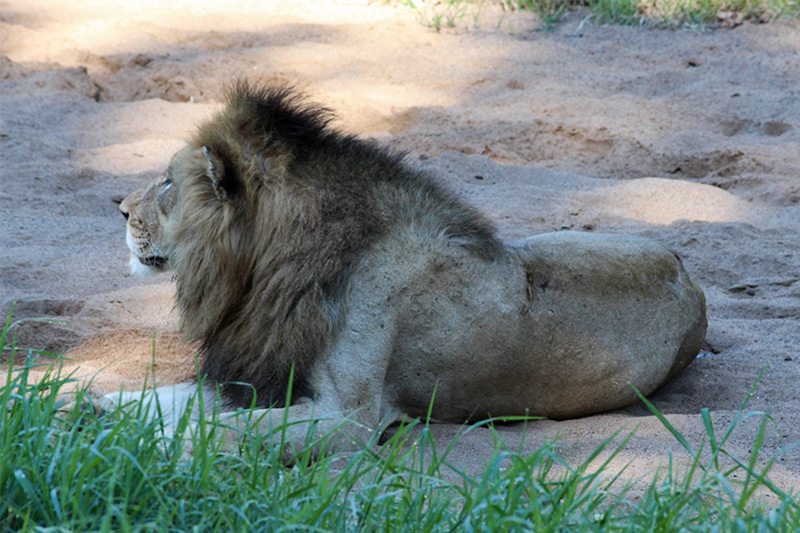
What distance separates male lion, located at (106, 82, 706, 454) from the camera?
2.65 meters

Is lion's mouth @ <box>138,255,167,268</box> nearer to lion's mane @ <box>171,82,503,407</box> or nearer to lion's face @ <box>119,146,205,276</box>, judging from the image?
lion's face @ <box>119,146,205,276</box>

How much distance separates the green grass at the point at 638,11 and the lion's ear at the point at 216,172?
5.68m

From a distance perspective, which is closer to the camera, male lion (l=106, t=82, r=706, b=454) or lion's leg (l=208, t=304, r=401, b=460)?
lion's leg (l=208, t=304, r=401, b=460)

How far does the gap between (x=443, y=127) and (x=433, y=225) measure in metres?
3.38

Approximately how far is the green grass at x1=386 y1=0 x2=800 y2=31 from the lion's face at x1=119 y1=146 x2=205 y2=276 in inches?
219

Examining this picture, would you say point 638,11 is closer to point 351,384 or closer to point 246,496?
point 351,384

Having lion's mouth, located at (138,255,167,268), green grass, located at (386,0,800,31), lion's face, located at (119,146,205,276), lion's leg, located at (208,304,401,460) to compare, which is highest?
green grass, located at (386,0,800,31)

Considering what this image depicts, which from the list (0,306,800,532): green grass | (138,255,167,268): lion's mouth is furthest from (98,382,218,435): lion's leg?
(0,306,800,532): green grass

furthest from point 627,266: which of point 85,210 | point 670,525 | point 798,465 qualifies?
point 85,210

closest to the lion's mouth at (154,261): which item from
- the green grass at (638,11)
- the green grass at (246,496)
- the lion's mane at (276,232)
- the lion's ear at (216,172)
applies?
the lion's mane at (276,232)

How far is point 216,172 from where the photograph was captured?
270 cm

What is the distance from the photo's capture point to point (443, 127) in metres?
6.11

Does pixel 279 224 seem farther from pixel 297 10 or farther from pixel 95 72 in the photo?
pixel 297 10

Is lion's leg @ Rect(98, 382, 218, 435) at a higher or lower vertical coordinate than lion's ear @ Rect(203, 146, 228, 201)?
lower
